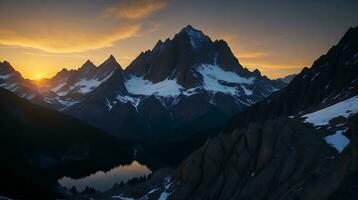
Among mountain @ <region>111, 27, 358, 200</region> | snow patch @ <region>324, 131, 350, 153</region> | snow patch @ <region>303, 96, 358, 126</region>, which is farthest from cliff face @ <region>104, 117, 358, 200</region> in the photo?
snow patch @ <region>303, 96, 358, 126</region>

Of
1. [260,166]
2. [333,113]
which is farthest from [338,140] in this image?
[333,113]

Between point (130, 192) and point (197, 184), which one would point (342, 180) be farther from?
point (130, 192)

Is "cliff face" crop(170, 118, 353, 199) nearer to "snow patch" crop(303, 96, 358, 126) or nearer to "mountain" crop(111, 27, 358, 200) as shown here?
"mountain" crop(111, 27, 358, 200)

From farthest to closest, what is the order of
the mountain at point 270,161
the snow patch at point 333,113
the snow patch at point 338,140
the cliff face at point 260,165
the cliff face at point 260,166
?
the snow patch at point 333,113
the snow patch at point 338,140
the cliff face at point 260,165
the mountain at point 270,161
the cliff face at point 260,166

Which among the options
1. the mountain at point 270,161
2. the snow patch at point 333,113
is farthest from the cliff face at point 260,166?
the snow patch at point 333,113

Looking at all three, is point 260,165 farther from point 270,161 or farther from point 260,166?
point 270,161

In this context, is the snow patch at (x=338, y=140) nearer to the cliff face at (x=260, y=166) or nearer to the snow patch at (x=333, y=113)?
the cliff face at (x=260, y=166)

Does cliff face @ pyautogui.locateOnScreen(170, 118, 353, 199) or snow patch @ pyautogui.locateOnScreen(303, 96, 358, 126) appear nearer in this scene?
cliff face @ pyautogui.locateOnScreen(170, 118, 353, 199)
